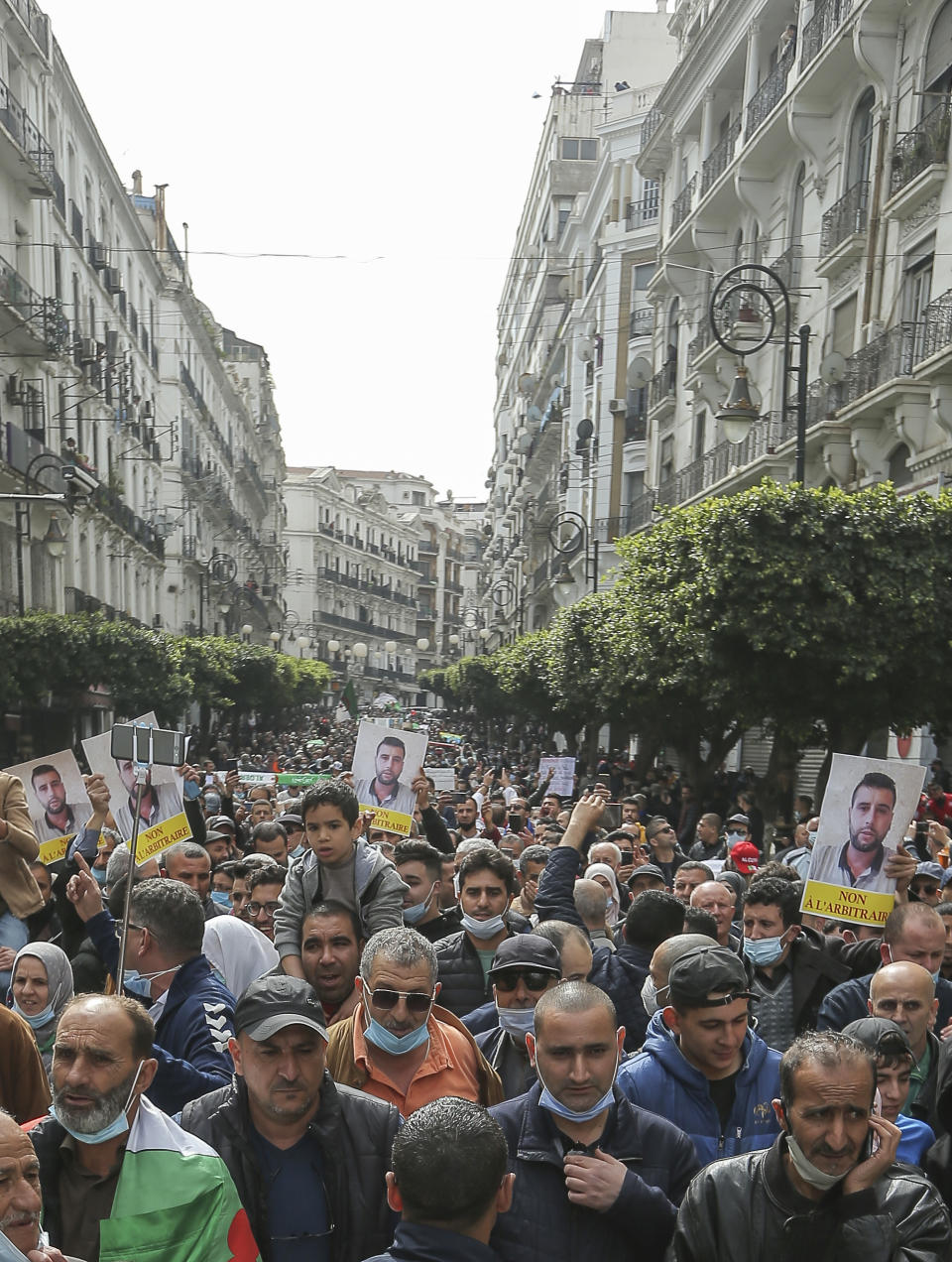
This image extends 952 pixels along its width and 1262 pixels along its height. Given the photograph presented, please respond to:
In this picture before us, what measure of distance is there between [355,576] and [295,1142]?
107806 millimetres

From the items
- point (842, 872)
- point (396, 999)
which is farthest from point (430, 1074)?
point (842, 872)

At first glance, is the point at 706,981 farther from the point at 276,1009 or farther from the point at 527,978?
the point at 276,1009

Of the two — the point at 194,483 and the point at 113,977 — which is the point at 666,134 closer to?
the point at 194,483

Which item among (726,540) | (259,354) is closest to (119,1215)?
(726,540)

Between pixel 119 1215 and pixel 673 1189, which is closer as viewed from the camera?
pixel 119 1215

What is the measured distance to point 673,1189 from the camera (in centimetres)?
317

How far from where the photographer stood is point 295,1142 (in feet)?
10.2

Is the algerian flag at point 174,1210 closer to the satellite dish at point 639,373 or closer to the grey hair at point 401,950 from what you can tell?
the grey hair at point 401,950

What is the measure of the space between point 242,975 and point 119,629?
2168cm

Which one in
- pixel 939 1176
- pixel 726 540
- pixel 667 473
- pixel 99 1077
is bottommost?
pixel 939 1176

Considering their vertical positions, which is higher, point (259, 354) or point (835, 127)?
point (259, 354)

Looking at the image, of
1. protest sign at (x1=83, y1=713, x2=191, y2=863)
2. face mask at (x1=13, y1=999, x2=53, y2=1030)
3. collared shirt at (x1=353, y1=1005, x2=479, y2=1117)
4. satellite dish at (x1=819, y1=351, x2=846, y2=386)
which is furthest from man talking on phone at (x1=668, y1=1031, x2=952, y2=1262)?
satellite dish at (x1=819, y1=351, x2=846, y2=386)

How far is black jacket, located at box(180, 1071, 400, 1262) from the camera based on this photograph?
302 cm

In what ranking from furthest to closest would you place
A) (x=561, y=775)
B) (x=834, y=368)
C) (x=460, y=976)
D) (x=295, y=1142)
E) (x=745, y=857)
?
1. (x=834, y=368)
2. (x=561, y=775)
3. (x=745, y=857)
4. (x=460, y=976)
5. (x=295, y=1142)
